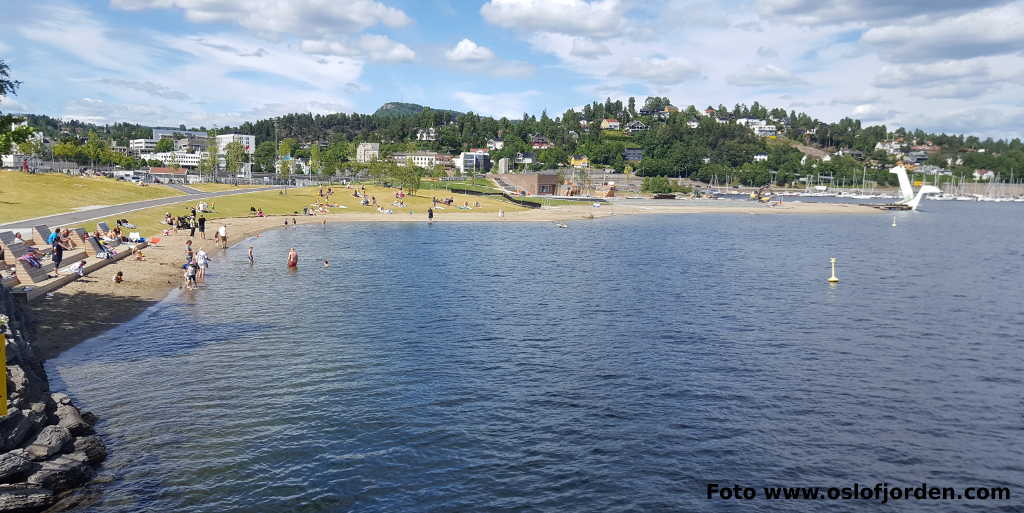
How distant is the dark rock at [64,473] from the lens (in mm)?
15312

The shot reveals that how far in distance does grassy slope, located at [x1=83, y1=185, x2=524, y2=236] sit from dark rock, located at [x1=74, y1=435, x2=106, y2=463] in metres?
42.6

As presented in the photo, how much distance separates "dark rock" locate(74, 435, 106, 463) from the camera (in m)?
17.0

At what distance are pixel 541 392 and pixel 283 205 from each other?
274 ft

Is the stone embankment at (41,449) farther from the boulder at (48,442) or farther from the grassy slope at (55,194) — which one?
the grassy slope at (55,194)

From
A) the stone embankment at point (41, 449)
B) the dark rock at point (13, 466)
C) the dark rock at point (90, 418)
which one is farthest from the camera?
the dark rock at point (90, 418)

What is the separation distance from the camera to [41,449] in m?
16.0

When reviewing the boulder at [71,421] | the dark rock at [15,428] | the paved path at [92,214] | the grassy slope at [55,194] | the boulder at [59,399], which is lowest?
the boulder at [71,421]

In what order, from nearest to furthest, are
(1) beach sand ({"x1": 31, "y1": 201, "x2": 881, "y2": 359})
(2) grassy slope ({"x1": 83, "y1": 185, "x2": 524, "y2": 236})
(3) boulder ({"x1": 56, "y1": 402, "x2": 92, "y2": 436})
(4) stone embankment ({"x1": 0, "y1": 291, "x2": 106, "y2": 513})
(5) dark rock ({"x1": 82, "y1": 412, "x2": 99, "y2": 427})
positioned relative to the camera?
1. (4) stone embankment ({"x1": 0, "y1": 291, "x2": 106, "y2": 513})
2. (3) boulder ({"x1": 56, "y1": 402, "x2": 92, "y2": 436})
3. (5) dark rock ({"x1": 82, "y1": 412, "x2": 99, "y2": 427})
4. (1) beach sand ({"x1": 31, "y1": 201, "x2": 881, "y2": 359})
5. (2) grassy slope ({"x1": 83, "y1": 185, "x2": 524, "y2": 236})

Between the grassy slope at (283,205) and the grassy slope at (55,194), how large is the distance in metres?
7.09

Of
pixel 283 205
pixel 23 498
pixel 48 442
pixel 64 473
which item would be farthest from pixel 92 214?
pixel 23 498

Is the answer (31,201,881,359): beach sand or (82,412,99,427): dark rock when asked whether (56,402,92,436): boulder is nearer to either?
(82,412,99,427): dark rock

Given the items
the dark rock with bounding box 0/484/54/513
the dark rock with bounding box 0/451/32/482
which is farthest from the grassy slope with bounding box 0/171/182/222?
the dark rock with bounding box 0/484/54/513

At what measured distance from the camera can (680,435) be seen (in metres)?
20.5


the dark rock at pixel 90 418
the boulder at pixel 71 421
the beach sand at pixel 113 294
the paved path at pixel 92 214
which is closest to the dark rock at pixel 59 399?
the boulder at pixel 71 421
